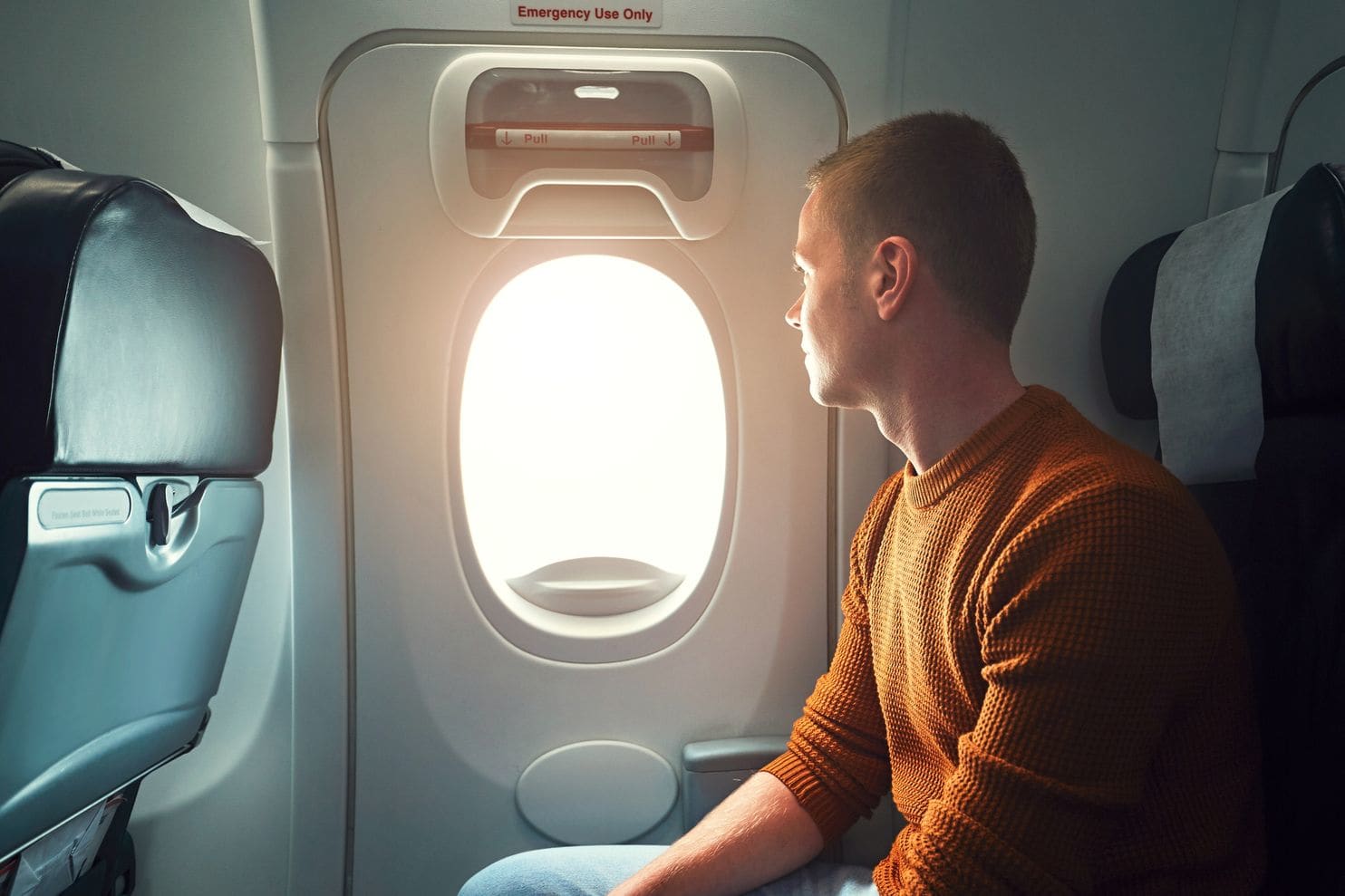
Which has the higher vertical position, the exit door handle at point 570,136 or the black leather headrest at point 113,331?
the exit door handle at point 570,136

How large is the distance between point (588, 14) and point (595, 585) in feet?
3.72

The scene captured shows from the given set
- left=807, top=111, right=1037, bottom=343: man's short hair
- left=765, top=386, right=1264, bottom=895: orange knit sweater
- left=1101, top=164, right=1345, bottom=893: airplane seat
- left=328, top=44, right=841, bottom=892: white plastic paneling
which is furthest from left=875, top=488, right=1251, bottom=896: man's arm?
left=328, top=44, right=841, bottom=892: white plastic paneling

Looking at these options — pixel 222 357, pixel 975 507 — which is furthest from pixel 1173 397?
pixel 222 357

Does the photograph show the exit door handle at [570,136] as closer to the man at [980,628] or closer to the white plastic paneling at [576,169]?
the white plastic paneling at [576,169]

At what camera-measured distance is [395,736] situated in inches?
74.6

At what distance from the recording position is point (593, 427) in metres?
2.06

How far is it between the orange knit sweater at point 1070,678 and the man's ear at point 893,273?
0.22m

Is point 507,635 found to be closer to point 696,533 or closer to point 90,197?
point 696,533

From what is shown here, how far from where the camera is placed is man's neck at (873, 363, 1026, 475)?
1.29m

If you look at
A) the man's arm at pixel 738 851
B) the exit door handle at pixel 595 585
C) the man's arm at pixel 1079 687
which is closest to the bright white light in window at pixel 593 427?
the exit door handle at pixel 595 585

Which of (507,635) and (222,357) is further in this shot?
(507,635)

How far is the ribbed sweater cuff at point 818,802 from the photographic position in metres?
1.46

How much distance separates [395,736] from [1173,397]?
158cm

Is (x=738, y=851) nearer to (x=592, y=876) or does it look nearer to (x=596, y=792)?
(x=592, y=876)
